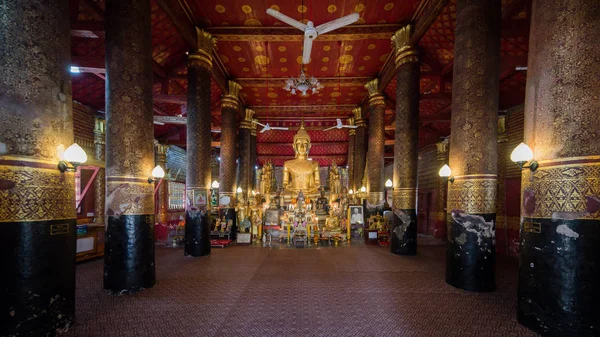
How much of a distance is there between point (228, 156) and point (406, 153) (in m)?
8.09

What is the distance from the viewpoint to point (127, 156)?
5.38 meters

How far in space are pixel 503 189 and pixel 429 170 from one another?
6369 millimetres

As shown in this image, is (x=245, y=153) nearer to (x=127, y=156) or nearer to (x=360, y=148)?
(x=360, y=148)

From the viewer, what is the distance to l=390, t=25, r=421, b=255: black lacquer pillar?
8922mm

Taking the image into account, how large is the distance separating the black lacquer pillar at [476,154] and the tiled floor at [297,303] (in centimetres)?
62

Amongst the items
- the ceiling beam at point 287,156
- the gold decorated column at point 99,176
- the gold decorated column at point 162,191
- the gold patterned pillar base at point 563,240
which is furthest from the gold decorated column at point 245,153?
the gold patterned pillar base at point 563,240

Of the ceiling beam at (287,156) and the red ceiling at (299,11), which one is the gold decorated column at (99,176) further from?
the ceiling beam at (287,156)

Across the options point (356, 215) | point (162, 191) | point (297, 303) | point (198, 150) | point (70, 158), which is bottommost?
point (297, 303)

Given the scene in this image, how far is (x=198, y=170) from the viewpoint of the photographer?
898cm

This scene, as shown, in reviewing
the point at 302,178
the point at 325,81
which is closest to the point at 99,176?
the point at 302,178

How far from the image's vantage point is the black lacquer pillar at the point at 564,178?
3.33 m

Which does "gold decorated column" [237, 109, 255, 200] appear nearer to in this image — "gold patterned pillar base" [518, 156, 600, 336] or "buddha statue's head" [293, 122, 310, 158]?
"buddha statue's head" [293, 122, 310, 158]

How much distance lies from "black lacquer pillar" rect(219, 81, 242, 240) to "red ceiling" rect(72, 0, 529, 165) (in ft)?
4.08

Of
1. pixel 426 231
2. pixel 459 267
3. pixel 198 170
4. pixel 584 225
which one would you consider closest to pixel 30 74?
pixel 198 170
